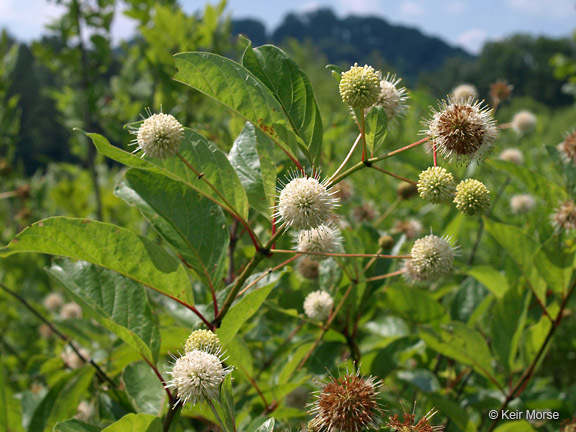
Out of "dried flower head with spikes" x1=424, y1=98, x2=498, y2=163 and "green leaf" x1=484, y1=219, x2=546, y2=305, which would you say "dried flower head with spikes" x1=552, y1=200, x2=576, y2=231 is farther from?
"dried flower head with spikes" x1=424, y1=98, x2=498, y2=163

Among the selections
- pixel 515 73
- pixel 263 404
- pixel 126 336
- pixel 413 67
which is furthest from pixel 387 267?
pixel 413 67

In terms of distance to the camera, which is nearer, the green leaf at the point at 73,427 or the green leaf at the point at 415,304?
the green leaf at the point at 73,427

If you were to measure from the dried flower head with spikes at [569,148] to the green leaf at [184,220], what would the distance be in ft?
5.42

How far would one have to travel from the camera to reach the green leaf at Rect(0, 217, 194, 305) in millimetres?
1110

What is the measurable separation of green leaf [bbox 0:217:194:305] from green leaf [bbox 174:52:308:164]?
0.41 meters

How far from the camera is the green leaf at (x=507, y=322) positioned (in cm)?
187

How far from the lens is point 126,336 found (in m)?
1.19

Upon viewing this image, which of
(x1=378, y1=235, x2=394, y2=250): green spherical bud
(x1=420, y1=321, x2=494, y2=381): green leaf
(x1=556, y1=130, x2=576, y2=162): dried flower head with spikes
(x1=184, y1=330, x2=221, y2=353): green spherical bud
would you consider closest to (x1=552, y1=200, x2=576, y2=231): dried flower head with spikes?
(x1=556, y1=130, x2=576, y2=162): dried flower head with spikes

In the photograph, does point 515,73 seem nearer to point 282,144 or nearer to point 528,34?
point 528,34

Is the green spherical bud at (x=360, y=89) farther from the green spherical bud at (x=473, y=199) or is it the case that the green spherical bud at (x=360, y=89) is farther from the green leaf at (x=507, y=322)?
the green leaf at (x=507, y=322)

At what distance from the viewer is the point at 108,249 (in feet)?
3.82

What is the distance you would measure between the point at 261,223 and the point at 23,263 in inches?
118

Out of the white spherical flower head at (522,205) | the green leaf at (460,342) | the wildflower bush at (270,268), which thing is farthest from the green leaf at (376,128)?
the white spherical flower head at (522,205)

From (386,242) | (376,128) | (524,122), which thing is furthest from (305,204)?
(524,122)
